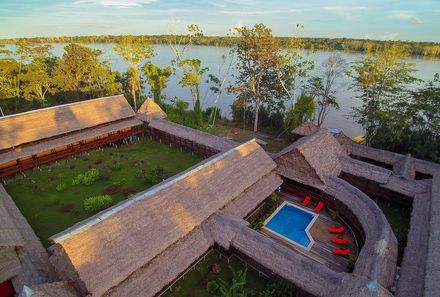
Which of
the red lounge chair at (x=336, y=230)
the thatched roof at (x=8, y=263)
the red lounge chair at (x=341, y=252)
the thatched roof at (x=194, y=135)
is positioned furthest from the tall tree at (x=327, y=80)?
the thatched roof at (x=8, y=263)

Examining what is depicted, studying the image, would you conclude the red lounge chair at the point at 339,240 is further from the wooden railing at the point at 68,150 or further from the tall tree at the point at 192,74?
the tall tree at the point at 192,74

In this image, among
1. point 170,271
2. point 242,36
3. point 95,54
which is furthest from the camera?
point 95,54

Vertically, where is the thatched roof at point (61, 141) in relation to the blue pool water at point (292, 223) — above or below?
above

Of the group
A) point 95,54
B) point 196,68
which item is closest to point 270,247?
point 196,68

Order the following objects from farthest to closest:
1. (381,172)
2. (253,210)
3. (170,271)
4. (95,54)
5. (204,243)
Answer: (95,54) < (381,172) < (253,210) < (204,243) < (170,271)

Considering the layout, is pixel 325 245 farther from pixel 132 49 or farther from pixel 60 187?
pixel 132 49

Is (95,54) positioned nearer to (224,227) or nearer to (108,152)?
(108,152)

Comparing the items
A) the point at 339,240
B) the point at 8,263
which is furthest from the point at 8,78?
the point at 339,240

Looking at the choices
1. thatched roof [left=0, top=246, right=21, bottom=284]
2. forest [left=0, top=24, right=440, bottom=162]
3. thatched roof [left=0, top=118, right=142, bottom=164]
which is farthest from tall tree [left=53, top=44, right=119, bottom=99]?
thatched roof [left=0, top=246, right=21, bottom=284]
